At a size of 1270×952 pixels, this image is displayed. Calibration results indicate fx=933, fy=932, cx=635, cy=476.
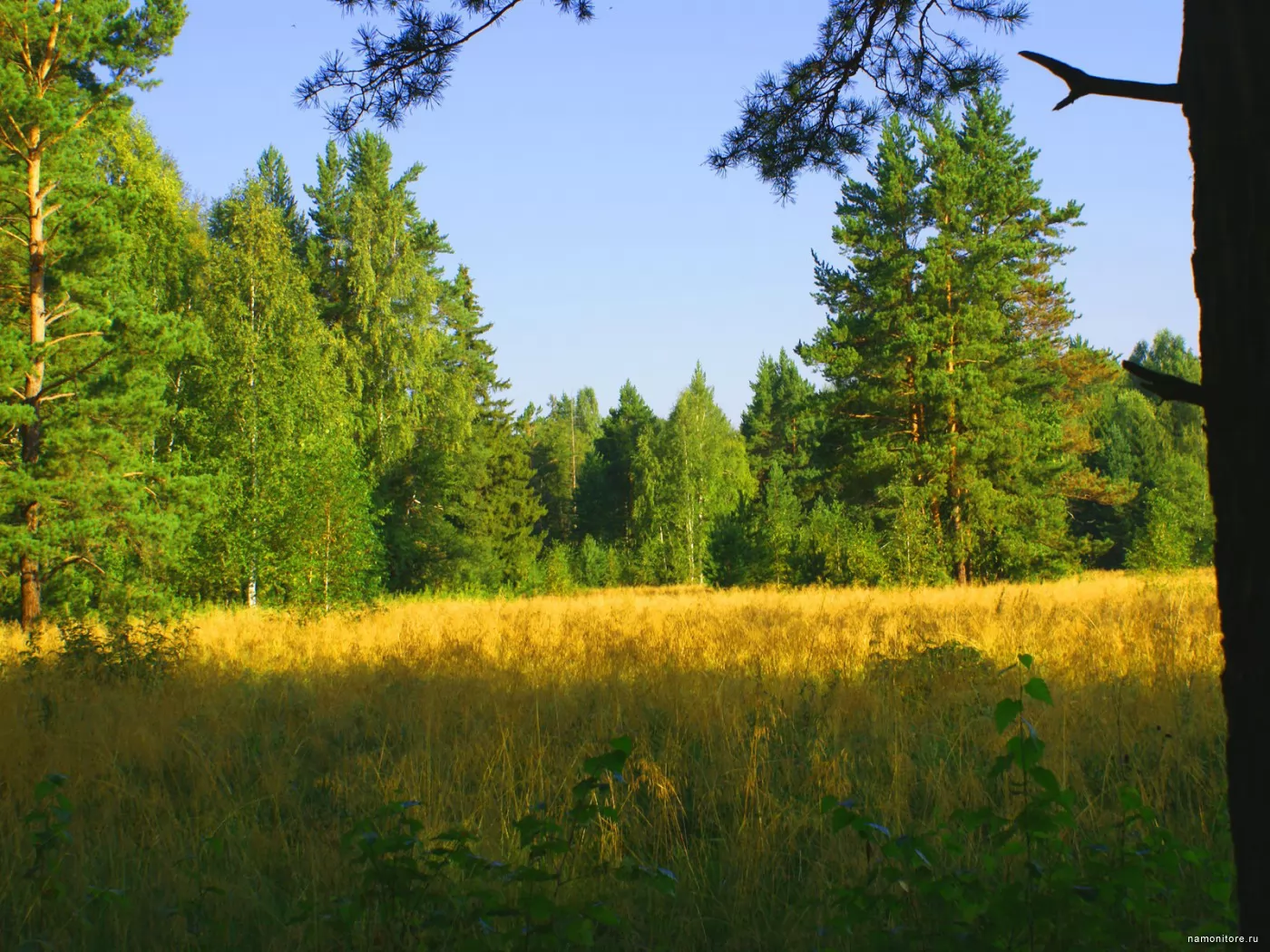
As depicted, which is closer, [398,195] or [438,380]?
[438,380]

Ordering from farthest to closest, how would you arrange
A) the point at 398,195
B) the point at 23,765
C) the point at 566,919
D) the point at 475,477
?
the point at 475,477 < the point at 398,195 < the point at 23,765 < the point at 566,919

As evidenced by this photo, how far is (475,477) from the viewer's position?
3619 centimetres

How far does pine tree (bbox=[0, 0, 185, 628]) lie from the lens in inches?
523

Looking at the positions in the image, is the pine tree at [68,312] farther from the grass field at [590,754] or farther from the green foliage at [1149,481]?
the green foliage at [1149,481]

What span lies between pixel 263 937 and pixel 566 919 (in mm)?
1082

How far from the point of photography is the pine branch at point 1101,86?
1940mm

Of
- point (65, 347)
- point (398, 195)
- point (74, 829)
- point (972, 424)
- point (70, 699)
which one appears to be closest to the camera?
point (74, 829)

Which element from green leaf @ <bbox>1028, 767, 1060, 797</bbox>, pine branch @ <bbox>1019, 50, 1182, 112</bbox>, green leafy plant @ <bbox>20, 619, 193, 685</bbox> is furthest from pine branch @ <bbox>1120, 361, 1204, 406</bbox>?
green leafy plant @ <bbox>20, 619, 193, 685</bbox>

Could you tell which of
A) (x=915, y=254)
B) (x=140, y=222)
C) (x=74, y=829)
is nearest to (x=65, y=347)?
(x=140, y=222)

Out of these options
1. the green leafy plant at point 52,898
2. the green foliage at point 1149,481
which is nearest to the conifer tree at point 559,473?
the green foliage at point 1149,481

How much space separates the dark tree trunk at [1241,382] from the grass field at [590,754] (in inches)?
58.8

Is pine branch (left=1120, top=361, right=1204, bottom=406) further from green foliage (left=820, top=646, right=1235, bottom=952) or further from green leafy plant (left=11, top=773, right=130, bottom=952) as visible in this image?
green leafy plant (left=11, top=773, right=130, bottom=952)

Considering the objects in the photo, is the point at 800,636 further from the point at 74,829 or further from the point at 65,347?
the point at 65,347

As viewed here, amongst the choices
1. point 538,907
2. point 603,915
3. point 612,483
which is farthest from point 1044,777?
point 612,483
